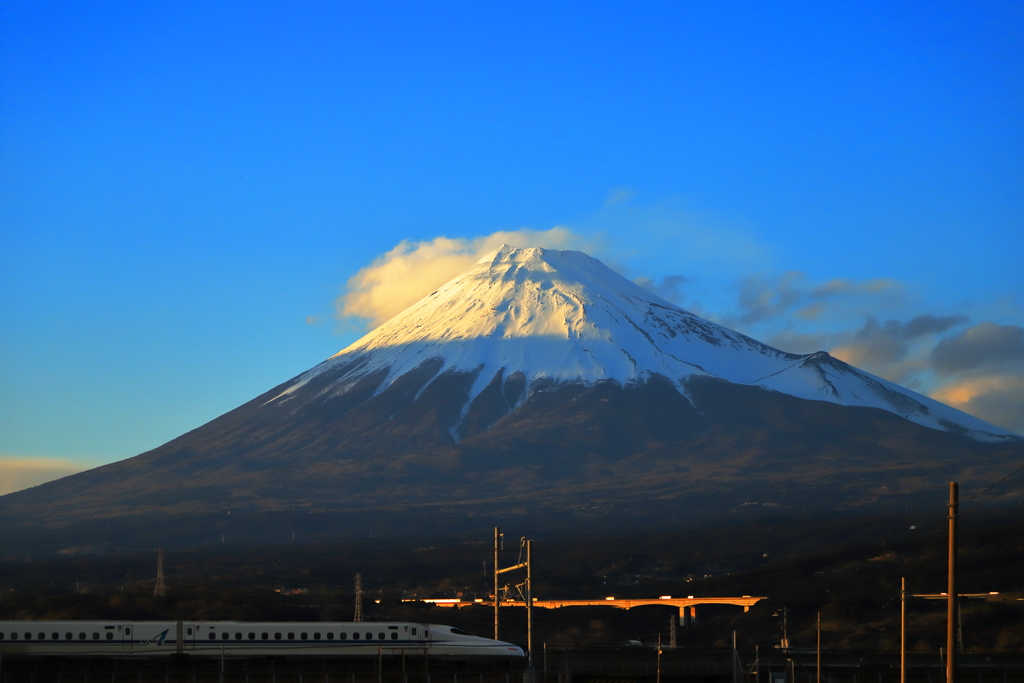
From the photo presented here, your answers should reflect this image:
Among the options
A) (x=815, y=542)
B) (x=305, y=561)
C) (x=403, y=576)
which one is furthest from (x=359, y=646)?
(x=815, y=542)

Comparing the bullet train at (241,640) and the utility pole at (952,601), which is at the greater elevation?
the utility pole at (952,601)

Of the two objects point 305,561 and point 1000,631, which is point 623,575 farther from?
point 1000,631

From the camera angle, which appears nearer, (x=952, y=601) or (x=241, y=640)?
(x=952, y=601)

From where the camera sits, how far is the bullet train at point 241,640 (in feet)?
230

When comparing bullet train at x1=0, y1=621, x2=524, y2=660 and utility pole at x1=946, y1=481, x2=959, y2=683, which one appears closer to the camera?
utility pole at x1=946, y1=481, x2=959, y2=683

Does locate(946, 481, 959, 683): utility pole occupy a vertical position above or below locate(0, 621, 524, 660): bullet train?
above

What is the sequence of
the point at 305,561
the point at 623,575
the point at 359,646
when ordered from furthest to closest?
the point at 305,561 < the point at 623,575 < the point at 359,646

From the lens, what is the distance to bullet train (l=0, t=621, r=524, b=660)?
70.2 metres

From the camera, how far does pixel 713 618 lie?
12825 cm

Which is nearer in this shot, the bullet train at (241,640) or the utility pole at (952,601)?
the utility pole at (952,601)

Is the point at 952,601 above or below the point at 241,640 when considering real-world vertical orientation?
above

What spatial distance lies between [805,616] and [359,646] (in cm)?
7090

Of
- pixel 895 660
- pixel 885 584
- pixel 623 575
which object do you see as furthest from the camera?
pixel 623 575

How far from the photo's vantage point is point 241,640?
70.2m
